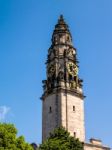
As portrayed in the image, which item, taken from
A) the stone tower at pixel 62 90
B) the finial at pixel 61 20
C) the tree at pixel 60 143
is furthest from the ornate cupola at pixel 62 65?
the tree at pixel 60 143

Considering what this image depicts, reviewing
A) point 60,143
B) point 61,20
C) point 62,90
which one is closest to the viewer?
point 60,143

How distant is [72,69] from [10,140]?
33.0 metres

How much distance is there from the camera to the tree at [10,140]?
4766 cm

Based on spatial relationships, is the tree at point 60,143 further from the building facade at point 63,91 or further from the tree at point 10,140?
the building facade at point 63,91

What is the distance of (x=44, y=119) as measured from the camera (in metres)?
77.3

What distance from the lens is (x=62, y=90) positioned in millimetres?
76125

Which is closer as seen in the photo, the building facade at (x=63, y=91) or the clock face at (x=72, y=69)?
the building facade at (x=63, y=91)

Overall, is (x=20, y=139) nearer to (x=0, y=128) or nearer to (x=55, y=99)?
(x=0, y=128)

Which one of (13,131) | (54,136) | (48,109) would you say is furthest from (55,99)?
(13,131)

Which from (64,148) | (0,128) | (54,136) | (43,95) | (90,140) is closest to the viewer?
(0,128)

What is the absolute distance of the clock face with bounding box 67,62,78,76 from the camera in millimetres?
79125

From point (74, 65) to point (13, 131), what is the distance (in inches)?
1287

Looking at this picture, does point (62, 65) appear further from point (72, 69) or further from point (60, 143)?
point (60, 143)

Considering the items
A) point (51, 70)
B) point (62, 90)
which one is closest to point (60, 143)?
point (62, 90)
